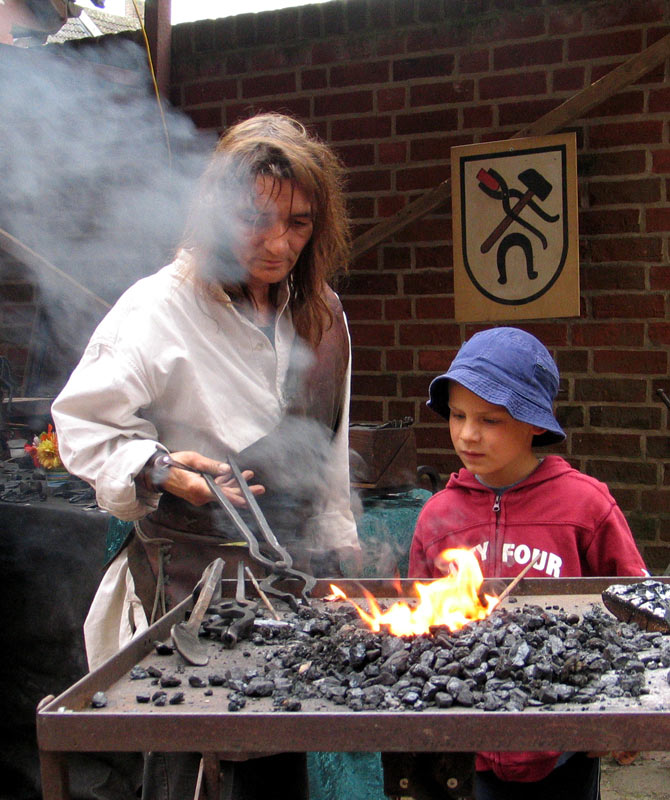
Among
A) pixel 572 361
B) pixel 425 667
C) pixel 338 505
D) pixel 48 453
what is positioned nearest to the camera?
pixel 425 667

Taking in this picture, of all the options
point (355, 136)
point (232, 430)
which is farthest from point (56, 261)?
point (232, 430)

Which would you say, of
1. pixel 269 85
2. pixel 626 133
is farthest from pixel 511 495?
pixel 269 85

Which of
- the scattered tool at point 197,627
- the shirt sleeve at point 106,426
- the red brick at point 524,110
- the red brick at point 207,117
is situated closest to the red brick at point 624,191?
the red brick at point 524,110

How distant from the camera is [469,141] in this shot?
4.68 metres

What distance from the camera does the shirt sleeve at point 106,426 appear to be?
88.3 inches

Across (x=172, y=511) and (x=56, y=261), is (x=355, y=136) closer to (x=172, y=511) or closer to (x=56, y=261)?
(x=56, y=261)

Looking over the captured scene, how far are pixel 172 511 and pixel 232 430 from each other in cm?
29

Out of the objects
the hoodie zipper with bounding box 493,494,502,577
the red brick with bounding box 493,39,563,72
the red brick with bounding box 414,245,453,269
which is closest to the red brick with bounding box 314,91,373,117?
the red brick with bounding box 493,39,563,72

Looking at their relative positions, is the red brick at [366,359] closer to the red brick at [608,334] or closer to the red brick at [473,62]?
the red brick at [608,334]

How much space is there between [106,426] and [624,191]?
3212 mm

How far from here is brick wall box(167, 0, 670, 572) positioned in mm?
4371

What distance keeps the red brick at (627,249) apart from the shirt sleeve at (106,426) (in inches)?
117

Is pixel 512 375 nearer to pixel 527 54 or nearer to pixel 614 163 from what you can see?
pixel 614 163

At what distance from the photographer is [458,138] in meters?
4.70
